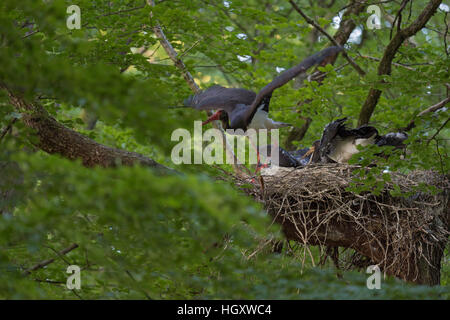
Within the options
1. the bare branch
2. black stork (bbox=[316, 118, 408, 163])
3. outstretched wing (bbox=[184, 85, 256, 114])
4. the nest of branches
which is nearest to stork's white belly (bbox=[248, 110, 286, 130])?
outstretched wing (bbox=[184, 85, 256, 114])

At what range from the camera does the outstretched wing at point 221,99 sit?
17.1ft

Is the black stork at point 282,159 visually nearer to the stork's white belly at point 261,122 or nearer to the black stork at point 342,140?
the black stork at point 342,140

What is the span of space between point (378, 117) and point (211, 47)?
263 centimetres

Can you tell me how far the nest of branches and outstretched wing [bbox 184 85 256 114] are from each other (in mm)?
1171

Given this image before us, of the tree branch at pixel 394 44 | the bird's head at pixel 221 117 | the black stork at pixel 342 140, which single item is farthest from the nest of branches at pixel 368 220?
the tree branch at pixel 394 44

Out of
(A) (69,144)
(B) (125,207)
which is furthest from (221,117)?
(B) (125,207)

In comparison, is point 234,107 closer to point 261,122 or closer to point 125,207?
point 261,122

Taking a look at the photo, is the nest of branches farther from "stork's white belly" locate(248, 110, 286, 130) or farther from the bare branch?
the bare branch

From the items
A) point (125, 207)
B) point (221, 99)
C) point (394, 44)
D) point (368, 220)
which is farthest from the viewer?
point (394, 44)

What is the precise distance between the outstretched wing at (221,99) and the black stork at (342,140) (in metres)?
0.94

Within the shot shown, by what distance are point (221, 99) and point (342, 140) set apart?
1378mm

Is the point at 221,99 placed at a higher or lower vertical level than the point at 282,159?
higher

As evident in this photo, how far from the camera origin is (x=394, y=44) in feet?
18.4
